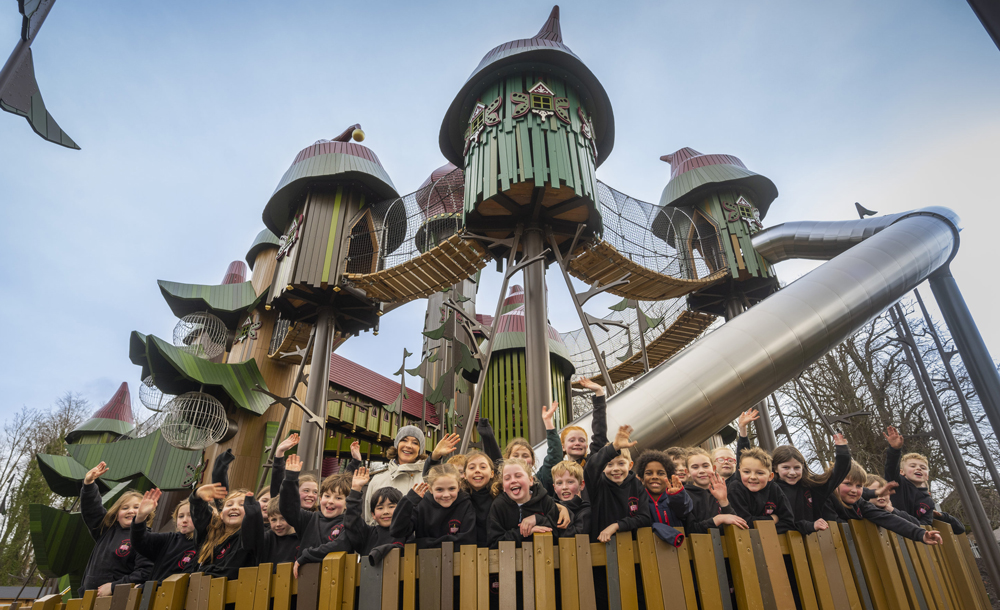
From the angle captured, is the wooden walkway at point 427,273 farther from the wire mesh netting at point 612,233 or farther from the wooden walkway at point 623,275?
the wooden walkway at point 623,275

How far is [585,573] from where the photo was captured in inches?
110

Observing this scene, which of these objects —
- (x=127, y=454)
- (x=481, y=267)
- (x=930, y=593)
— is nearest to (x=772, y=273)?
(x=481, y=267)

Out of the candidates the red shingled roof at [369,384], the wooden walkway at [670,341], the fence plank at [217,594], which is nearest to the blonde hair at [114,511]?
the fence plank at [217,594]

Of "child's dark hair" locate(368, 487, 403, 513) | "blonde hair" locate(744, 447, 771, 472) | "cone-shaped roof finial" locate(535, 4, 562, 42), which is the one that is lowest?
"child's dark hair" locate(368, 487, 403, 513)

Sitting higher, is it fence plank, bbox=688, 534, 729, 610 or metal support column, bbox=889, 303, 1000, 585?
metal support column, bbox=889, 303, 1000, 585

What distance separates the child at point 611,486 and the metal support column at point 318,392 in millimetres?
8739

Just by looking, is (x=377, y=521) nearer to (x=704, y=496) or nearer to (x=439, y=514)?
(x=439, y=514)

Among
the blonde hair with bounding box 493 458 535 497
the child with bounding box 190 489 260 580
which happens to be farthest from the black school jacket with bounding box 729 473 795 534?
the child with bounding box 190 489 260 580

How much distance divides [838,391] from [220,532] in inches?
727

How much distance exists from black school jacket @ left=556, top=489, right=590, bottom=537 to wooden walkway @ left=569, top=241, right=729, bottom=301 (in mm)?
8095

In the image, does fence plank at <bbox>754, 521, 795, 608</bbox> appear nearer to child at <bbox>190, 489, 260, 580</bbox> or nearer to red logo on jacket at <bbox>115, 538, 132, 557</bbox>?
child at <bbox>190, 489, 260, 580</bbox>

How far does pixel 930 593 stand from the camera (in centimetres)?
331

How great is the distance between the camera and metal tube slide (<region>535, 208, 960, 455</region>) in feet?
20.8

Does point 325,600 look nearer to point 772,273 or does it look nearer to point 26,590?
point 772,273
